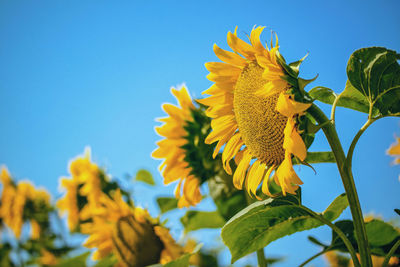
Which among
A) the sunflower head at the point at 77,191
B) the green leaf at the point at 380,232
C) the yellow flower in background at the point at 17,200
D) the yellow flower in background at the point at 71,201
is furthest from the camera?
the yellow flower in background at the point at 17,200

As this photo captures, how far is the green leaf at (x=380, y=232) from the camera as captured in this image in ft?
3.56

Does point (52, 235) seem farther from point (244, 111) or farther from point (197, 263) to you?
point (244, 111)

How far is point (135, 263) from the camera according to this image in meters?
1.72

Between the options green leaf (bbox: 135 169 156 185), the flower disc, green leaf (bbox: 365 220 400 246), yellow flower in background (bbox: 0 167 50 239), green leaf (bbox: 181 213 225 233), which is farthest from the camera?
yellow flower in background (bbox: 0 167 50 239)

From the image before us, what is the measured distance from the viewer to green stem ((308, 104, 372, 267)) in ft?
2.53

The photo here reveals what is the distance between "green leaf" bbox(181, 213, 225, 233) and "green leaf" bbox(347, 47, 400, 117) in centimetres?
94

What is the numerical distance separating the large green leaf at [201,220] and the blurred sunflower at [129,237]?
5.2 inches

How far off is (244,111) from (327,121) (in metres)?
0.21

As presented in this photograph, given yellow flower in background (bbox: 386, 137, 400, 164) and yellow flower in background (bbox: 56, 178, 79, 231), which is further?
yellow flower in background (bbox: 56, 178, 79, 231)

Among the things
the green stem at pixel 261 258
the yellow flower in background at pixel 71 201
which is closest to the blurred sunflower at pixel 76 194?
the yellow flower in background at pixel 71 201

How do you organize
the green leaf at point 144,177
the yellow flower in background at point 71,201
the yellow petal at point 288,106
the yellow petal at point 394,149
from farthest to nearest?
1. the yellow flower in background at point 71,201
2. the green leaf at point 144,177
3. the yellow petal at point 394,149
4. the yellow petal at point 288,106

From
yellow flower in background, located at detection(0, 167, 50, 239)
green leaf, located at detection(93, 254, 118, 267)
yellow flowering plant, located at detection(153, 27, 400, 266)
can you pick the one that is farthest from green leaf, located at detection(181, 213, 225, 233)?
yellow flower in background, located at detection(0, 167, 50, 239)

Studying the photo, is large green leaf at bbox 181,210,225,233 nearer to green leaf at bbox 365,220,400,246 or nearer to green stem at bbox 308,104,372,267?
green leaf at bbox 365,220,400,246

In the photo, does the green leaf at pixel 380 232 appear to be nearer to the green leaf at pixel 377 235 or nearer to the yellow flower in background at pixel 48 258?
the green leaf at pixel 377 235
